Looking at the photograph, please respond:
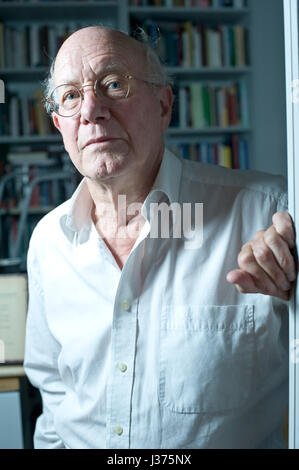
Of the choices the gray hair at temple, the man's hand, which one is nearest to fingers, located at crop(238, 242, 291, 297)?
the man's hand

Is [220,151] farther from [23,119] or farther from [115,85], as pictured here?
[115,85]

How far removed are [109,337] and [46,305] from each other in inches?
4.8

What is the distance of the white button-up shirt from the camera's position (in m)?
Answer: 0.49

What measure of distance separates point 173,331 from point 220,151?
152 centimetres

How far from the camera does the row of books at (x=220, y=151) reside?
1.91 m

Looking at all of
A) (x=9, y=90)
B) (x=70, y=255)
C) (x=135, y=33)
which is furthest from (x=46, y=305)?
(x=9, y=90)

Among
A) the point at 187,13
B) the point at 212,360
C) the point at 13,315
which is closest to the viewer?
the point at 212,360

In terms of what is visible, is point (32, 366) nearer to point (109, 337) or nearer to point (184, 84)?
point (109, 337)

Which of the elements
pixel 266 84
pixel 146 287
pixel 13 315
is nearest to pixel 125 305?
pixel 146 287

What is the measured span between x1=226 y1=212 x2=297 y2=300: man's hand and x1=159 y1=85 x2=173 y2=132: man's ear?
0.31 m

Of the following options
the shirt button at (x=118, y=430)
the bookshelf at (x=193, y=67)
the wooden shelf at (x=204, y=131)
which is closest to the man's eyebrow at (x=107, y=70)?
the shirt button at (x=118, y=430)

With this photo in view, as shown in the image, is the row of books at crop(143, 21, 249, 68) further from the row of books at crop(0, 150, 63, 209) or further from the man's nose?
the man's nose

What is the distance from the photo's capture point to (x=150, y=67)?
1.89 feet

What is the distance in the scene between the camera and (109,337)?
54 centimetres
